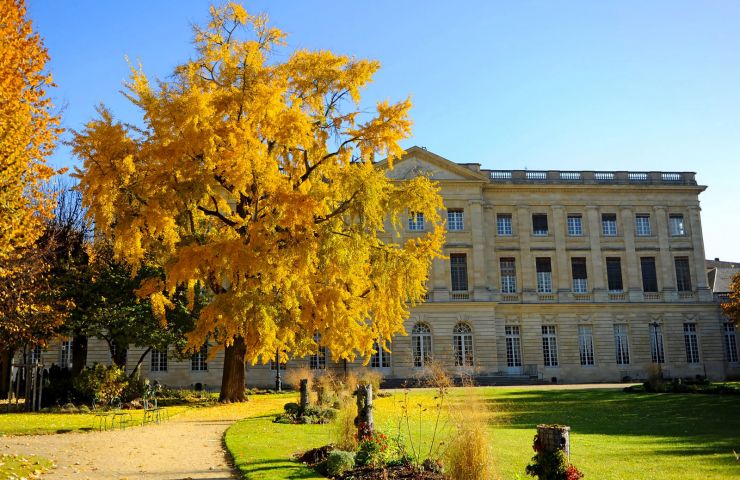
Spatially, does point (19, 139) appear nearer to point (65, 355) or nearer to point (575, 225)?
point (65, 355)

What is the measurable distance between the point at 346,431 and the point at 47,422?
11.0 meters

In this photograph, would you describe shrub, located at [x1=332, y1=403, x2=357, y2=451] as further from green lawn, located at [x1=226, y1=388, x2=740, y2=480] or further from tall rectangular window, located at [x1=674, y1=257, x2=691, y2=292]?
tall rectangular window, located at [x1=674, y1=257, x2=691, y2=292]

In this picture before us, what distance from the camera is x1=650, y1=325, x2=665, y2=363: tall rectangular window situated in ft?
144

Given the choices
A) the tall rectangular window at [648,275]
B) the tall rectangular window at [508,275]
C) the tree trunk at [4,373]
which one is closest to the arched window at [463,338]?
the tall rectangular window at [508,275]

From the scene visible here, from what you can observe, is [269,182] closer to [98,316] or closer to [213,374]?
[98,316]

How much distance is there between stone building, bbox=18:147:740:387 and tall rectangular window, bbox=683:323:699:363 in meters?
0.07

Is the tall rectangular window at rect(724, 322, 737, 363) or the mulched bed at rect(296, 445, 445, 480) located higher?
the tall rectangular window at rect(724, 322, 737, 363)

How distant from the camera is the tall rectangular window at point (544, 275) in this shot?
44.8 m

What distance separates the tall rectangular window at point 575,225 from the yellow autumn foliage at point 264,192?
32.5 meters

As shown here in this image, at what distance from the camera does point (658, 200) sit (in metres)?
46.2

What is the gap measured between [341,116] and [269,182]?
2.96 meters

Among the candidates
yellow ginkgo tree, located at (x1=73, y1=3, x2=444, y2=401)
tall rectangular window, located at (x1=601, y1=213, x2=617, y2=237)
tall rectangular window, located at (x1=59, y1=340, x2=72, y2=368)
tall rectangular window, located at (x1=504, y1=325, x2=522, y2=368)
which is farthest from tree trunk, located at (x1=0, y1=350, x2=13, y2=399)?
tall rectangular window, located at (x1=601, y1=213, x2=617, y2=237)

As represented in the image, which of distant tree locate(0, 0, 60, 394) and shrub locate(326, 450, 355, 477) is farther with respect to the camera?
distant tree locate(0, 0, 60, 394)

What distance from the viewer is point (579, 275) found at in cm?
4512
